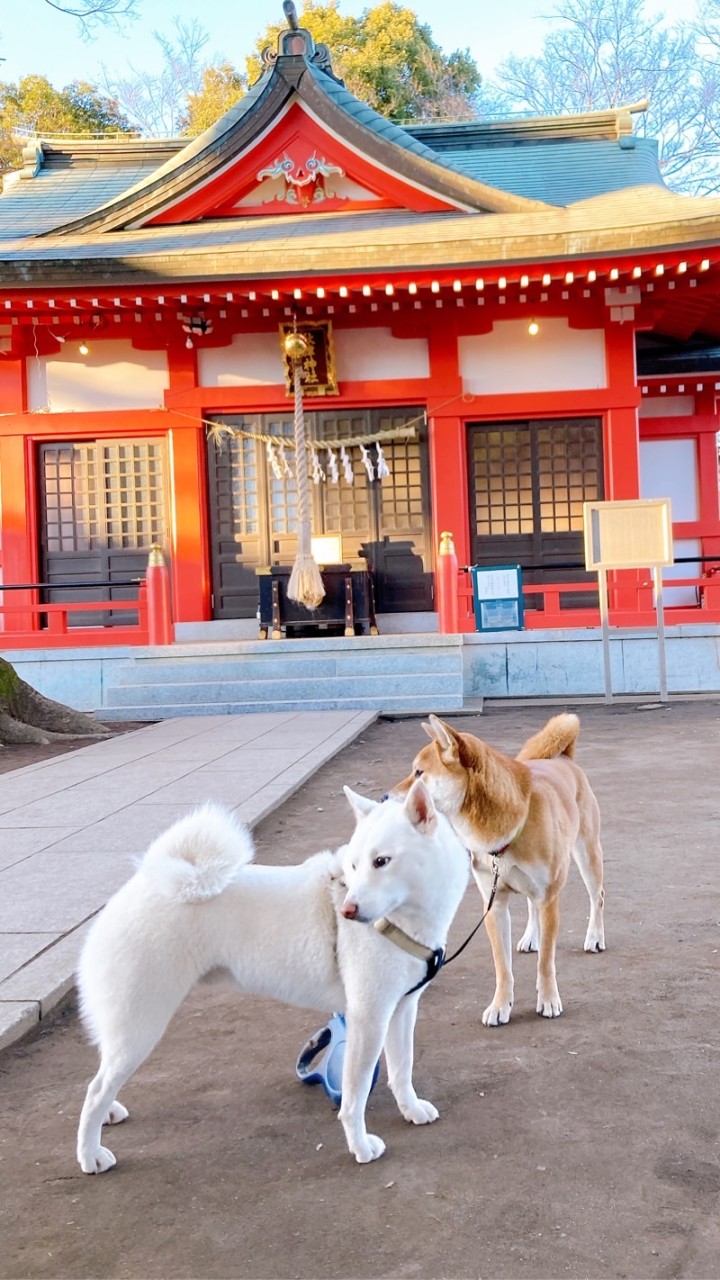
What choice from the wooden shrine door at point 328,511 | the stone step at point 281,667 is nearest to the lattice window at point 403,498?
the wooden shrine door at point 328,511

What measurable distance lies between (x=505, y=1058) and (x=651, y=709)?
8.58 meters

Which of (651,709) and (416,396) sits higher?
(416,396)

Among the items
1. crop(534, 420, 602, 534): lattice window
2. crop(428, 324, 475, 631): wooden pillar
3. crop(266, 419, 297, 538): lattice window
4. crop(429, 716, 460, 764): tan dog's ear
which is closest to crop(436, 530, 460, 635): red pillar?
crop(428, 324, 475, 631): wooden pillar

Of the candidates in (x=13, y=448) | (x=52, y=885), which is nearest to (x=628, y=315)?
(x=13, y=448)

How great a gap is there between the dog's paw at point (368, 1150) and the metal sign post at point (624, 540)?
30.6 ft

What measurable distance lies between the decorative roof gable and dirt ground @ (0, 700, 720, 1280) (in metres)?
12.1

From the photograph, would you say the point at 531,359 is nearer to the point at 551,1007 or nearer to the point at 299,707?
the point at 299,707

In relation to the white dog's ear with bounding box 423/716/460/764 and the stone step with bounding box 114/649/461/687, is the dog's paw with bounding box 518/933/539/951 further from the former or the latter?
the stone step with bounding box 114/649/461/687

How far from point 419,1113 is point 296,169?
45.6 feet

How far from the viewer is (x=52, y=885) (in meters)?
5.01

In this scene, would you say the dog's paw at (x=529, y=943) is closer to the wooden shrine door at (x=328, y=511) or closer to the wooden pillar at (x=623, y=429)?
the wooden pillar at (x=623, y=429)

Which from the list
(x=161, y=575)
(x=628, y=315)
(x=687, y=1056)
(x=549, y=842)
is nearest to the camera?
(x=687, y=1056)

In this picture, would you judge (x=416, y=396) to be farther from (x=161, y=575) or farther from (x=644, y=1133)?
(x=644, y=1133)

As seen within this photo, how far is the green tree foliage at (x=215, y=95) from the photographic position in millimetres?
34969
